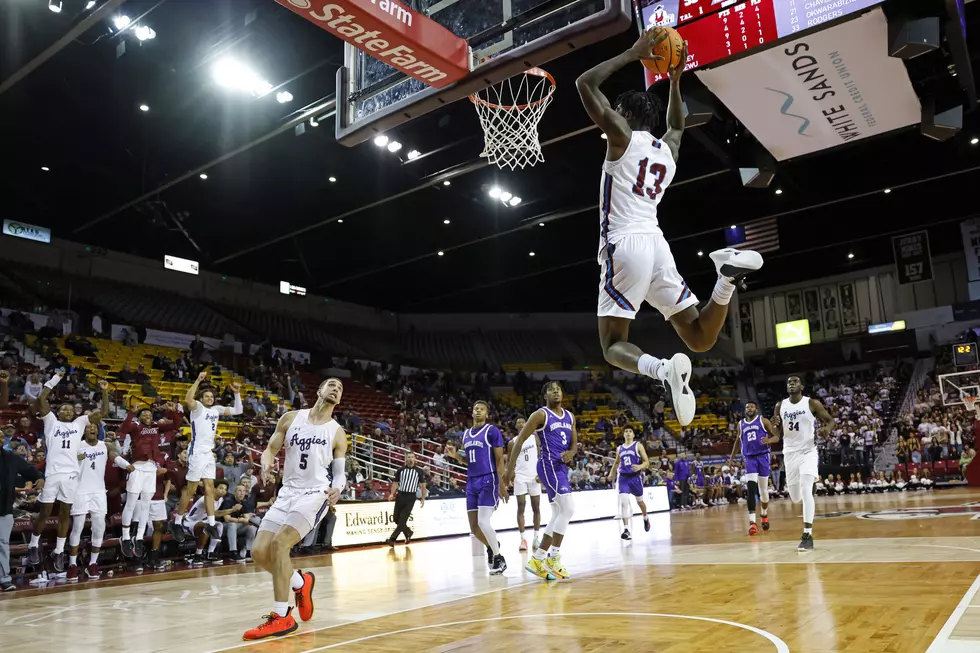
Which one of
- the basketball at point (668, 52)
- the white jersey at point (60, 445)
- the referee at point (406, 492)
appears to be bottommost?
the referee at point (406, 492)

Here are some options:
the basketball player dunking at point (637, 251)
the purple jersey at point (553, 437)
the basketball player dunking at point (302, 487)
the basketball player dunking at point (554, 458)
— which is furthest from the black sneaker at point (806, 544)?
the basketball player dunking at point (302, 487)

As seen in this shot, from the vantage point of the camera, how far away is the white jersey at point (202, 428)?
32.9 feet

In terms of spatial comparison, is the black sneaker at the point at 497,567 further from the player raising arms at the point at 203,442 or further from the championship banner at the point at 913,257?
the championship banner at the point at 913,257

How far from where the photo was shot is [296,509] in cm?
575

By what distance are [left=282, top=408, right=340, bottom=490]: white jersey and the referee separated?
7.46m

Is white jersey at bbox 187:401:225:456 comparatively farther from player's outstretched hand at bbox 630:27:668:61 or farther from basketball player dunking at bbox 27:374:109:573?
player's outstretched hand at bbox 630:27:668:61

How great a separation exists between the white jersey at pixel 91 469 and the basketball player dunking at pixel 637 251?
8.57m

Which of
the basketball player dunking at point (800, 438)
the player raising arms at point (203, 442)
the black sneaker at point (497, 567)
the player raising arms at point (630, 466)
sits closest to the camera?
the black sneaker at point (497, 567)

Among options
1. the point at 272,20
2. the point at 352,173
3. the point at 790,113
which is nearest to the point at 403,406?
the point at 352,173

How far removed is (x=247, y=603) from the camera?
6.84 meters

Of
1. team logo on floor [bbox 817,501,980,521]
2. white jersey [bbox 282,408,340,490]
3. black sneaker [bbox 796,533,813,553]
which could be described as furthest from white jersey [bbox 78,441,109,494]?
team logo on floor [bbox 817,501,980,521]

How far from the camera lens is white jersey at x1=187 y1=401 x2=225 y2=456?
10039 millimetres

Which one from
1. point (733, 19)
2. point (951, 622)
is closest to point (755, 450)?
point (733, 19)

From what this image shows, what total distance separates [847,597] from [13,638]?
596 centimetres
